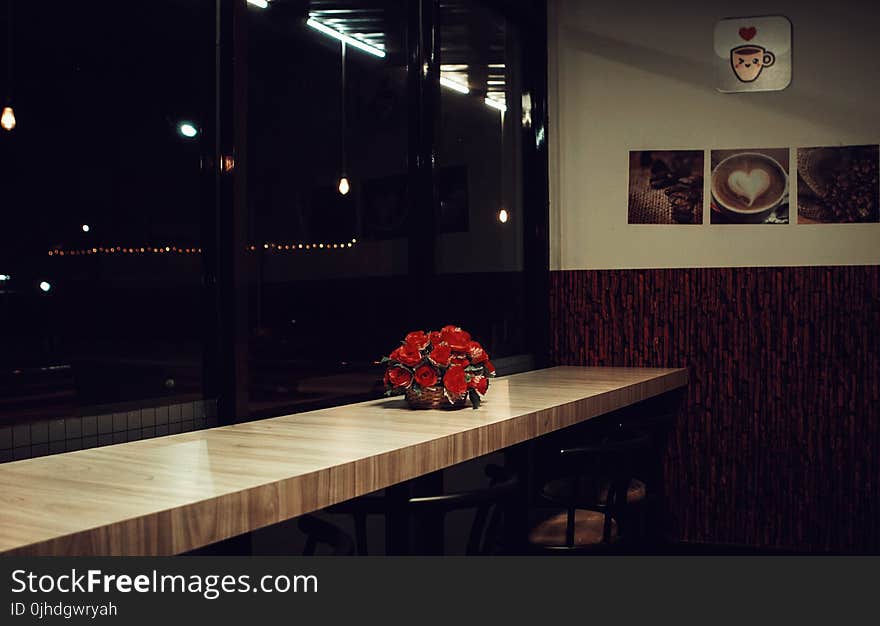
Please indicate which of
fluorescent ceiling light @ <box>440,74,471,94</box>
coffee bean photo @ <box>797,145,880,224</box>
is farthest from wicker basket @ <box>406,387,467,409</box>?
coffee bean photo @ <box>797,145,880,224</box>

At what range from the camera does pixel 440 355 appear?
2.58 m

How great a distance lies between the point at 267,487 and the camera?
161 cm

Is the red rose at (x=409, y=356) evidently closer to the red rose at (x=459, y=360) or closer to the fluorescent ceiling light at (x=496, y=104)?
the red rose at (x=459, y=360)

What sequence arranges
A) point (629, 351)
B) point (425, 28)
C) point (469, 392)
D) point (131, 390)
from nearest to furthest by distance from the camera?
point (131, 390)
point (469, 392)
point (425, 28)
point (629, 351)

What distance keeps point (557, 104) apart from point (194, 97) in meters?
2.39

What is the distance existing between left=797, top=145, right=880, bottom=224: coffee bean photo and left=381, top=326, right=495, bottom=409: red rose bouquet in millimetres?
2104

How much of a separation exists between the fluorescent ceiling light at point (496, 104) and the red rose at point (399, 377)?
77.0 inches

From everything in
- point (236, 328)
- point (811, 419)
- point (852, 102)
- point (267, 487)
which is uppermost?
point (852, 102)

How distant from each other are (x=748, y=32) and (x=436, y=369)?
8.11 ft

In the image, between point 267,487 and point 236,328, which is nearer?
point 267,487

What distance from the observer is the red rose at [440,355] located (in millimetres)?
2572

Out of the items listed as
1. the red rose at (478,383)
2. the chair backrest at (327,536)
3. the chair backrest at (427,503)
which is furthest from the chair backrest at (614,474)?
the chair backrest at (327,536)
